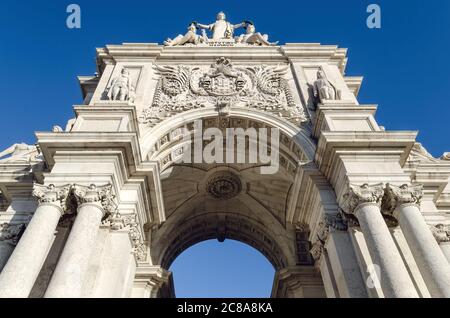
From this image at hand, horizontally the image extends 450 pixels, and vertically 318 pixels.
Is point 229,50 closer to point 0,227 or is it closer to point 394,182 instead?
point 394,182

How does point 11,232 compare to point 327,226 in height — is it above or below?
above

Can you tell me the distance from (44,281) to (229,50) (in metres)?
12.7

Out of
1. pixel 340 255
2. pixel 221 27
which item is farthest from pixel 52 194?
pixel 221 27

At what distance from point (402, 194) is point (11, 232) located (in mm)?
11559

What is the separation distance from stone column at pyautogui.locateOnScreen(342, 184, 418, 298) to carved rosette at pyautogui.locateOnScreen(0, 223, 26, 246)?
986cm

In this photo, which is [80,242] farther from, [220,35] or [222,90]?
[220,35]

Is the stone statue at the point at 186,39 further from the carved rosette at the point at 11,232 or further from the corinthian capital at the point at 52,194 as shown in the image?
the carved rosette at the point at 11,232

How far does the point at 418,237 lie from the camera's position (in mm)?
9070

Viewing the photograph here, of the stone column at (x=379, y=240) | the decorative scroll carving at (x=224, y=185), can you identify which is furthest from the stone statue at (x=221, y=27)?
the stone column at (x=379, y=240)

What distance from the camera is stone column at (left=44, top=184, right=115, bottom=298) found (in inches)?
315

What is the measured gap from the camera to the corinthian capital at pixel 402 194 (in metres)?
9.91

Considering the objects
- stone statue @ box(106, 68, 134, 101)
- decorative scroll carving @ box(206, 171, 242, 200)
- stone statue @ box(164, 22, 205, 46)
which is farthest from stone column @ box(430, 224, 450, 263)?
stone statue @ box(164, 22, 205, 46)
